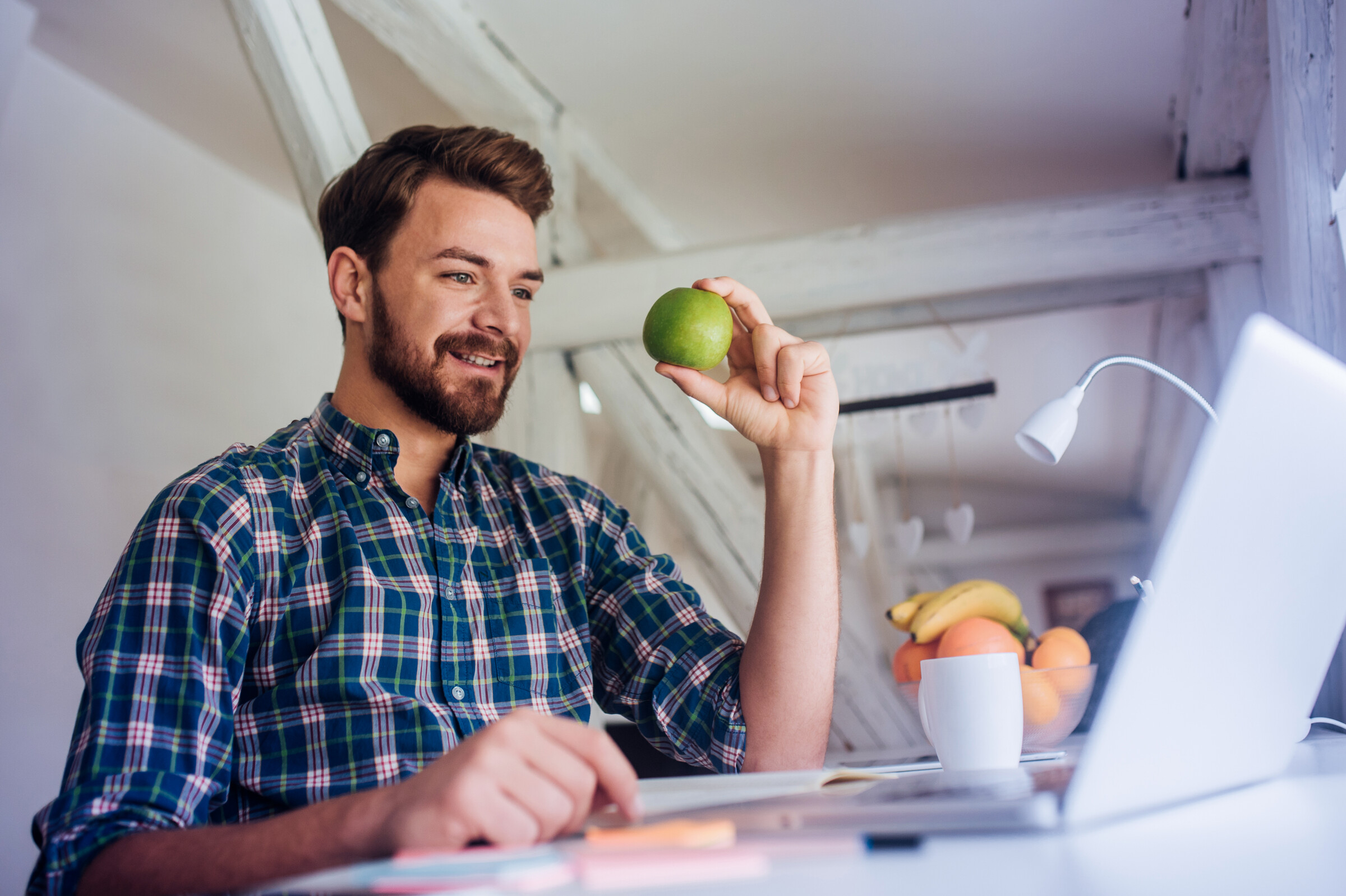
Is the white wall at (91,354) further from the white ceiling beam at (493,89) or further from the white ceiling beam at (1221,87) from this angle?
the white ceiling beam at (1221,87)

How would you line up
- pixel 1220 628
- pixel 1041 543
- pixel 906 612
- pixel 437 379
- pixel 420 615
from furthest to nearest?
pixel 1041 543 < pixel 906 612 < pixel 437 379 < pixel 420 615 < pixel 1220 628

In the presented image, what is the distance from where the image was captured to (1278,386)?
1.56ft

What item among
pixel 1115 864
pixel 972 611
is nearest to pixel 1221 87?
pixel 972 611

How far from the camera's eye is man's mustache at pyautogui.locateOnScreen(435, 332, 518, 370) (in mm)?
1473

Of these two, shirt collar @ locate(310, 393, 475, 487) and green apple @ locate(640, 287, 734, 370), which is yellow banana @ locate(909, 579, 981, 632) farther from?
shirt collar @ locate(310, 393, 475, 487)

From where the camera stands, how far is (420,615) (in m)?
1.16

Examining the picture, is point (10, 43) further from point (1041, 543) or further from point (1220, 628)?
point (1041, 543)

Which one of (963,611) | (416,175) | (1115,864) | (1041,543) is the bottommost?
(1115,864)

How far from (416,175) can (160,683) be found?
958 millimetres

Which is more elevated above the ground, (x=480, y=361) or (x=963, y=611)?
(x=480, y=361)

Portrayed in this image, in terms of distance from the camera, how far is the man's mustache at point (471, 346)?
1.47 meters

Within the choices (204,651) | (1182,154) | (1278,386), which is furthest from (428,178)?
(1182,154)

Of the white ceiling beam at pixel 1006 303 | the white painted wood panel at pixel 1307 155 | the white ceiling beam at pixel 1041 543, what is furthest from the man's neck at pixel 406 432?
the white ceiling beam at pixel 1041 543

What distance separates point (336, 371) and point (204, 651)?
2.43m
